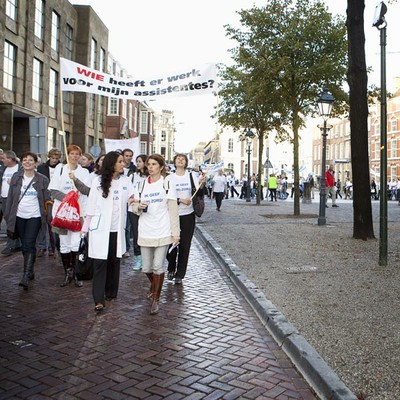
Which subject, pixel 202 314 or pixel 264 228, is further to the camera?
pixel 264 228

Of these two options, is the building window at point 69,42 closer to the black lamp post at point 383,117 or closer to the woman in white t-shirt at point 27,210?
the woman in white t-shirt at point 27,210

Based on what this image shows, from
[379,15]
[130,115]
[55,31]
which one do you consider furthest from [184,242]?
[130,115]

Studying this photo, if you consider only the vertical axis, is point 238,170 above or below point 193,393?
above

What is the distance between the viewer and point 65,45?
105 ft

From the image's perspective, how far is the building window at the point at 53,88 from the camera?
29.5 metres

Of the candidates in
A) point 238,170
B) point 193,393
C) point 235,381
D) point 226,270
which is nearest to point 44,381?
point 193,393

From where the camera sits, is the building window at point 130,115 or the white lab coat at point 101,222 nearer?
the white lab coat at point 101,222

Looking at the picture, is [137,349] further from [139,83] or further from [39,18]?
[39,18]

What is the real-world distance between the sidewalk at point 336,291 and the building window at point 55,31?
2097cm

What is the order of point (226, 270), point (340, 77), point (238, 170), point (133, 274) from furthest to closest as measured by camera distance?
point (238, 170) → point (340, 77) → point (226, 270) → point (133, 274)

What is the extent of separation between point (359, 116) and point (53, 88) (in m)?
22.8

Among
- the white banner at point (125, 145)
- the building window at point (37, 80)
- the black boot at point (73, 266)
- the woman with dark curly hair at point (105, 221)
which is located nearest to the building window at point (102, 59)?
the building window at point (37, 80)

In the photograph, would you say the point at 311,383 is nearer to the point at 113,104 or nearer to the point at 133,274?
the point at 133,274

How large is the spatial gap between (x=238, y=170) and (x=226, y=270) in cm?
8825
